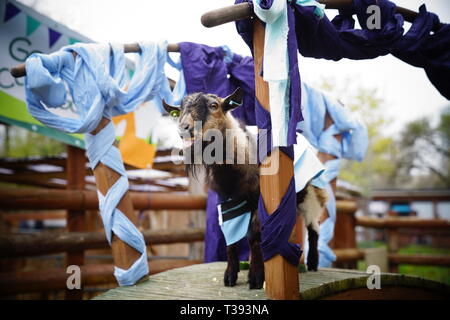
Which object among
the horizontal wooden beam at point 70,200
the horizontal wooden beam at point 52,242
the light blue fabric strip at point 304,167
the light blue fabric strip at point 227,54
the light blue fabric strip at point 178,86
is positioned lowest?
the horizontal wooden beam at point 52,242

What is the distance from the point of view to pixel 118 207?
3.15 meters

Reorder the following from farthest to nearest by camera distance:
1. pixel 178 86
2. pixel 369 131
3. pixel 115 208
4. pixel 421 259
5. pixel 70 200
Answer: pixel 369 131 < pixel 421 259 < pixel 70 200 < pixel 178 86 < pixel 115 208

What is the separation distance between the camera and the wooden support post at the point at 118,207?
312 cm

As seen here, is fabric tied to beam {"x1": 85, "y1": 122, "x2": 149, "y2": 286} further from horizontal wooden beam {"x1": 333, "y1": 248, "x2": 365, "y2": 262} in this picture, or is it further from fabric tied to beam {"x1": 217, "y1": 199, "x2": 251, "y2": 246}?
horizontal wooden beam {"x1": 333, "y1": 248, "x2": 365, "y2": 262}

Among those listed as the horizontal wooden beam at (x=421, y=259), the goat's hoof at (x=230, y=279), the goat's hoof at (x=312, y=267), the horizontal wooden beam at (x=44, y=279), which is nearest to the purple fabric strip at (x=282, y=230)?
the goat's hoof at (x=230, y=279)

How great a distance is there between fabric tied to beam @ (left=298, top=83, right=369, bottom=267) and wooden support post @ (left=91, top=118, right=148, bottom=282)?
8.05 feet

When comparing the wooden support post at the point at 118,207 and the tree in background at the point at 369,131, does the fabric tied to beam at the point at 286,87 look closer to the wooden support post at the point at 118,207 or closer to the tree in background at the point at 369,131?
the wooden support post at the point at 118,207

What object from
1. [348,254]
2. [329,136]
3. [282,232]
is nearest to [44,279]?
[282,232]

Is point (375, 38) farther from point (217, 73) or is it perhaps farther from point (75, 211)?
point (75, 211)

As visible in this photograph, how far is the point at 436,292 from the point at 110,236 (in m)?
2.93

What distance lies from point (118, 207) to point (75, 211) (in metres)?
1.61

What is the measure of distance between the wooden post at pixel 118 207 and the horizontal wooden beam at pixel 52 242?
1.15 meters

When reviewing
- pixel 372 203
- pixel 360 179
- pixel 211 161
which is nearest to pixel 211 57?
pixel 211 161

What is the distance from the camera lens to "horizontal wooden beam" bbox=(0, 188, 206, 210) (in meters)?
3.88
